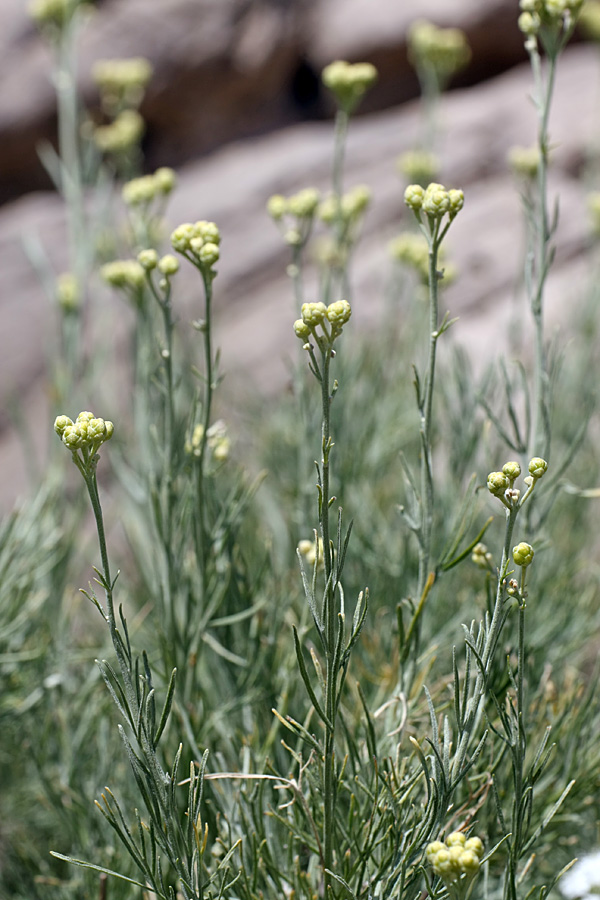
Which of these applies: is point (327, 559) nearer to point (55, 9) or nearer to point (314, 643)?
point (314, 643)

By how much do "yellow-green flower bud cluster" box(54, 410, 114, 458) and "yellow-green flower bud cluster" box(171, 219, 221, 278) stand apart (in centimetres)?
29

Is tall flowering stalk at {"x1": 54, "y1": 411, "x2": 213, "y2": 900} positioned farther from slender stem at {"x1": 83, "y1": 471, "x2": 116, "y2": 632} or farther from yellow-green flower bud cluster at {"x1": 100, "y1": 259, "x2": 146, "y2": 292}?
yellow-green flower bud cluster at {"x1": 100, "y1": 259, "x2": 146, "y2": 292}

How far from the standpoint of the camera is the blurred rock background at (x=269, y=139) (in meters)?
3.31

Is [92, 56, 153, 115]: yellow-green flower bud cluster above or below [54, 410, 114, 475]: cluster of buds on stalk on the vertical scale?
above

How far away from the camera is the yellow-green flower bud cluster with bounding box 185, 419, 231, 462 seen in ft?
3.32

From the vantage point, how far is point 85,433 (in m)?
0.63

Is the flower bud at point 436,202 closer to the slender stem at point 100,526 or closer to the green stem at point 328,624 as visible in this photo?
the green stem at point 328,624

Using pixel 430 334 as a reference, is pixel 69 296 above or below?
above

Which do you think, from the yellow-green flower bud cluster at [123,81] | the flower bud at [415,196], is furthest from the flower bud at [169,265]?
the yellow-green flower bud cluster at [123,81]

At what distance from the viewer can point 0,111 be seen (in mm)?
3730

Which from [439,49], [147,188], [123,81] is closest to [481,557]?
[147,188]

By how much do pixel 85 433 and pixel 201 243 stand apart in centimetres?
34

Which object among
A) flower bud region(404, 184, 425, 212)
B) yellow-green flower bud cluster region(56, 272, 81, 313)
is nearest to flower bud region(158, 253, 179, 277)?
flower bud region(404, 184, 425, 212)

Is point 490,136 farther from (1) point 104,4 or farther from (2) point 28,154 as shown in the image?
(2) point 28,154
